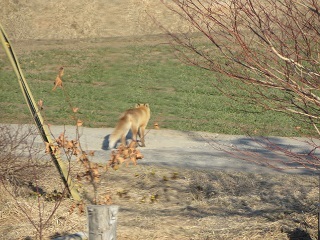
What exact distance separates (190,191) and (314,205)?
5.12 feet

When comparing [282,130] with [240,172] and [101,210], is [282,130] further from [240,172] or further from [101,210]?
[101,210]

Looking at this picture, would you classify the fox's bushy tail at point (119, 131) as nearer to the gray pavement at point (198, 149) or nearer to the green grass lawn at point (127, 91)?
the gray pavement at point (198, 149)

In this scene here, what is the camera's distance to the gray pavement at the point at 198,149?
38.1 feet

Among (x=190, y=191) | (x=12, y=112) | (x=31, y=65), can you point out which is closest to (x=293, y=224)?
(x=190, y=191)

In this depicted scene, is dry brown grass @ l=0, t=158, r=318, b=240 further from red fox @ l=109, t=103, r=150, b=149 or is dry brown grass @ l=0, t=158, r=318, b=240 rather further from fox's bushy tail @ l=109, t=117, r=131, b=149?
red fox @ l=109, t=103, r=150, b=149

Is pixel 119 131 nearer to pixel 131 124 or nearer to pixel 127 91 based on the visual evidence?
pixel 131 124

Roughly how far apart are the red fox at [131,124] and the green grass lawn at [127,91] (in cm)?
199

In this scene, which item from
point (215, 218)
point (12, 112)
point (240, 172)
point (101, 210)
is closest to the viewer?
point (101, 210)

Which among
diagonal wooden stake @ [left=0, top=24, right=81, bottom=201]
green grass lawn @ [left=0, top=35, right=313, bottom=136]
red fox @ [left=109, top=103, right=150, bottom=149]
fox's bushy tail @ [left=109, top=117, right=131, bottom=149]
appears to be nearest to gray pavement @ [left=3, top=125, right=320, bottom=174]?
red fox @ [left=109, top=103, right=150, bottom=149]

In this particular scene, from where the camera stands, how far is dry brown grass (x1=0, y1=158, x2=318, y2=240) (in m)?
7.81

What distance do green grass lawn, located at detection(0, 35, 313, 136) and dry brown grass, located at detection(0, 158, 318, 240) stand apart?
381cm

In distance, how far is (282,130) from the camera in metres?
16.5

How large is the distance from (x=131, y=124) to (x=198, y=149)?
1.35m

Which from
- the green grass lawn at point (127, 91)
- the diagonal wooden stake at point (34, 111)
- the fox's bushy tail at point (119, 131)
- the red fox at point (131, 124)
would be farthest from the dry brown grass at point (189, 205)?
the green grass lawn at point (127, 91)
